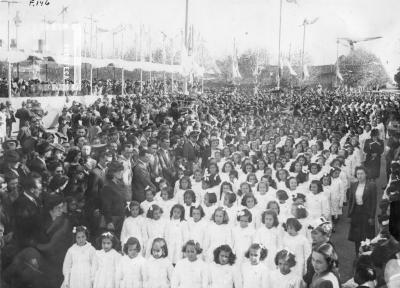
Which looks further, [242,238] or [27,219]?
[242,238]

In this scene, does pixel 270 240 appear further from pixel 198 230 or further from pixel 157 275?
pixel 157 275

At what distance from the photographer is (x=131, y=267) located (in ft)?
15.7

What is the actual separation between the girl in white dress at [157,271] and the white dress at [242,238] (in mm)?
929

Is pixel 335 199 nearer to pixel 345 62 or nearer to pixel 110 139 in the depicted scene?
pixel 110 139

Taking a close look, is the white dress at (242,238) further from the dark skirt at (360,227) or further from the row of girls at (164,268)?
the dark skirt at (360,227)

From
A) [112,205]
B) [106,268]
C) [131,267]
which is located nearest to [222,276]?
[131,267]

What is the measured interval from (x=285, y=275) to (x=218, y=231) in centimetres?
119

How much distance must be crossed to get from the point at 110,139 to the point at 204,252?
11.6ft

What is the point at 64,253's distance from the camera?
Result: 484 centimetres

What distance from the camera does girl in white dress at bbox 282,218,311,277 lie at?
5109 millimetres

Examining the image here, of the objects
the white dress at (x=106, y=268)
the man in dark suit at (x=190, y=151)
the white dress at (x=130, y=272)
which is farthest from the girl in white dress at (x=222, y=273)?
the man in dark suit at (x=190, y=151)

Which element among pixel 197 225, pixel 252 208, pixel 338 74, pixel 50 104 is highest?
pixel 338 74

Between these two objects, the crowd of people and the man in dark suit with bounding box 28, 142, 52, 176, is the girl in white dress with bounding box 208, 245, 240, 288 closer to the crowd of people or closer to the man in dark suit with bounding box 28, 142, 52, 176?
the crowd of people

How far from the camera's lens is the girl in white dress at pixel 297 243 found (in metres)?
5.11
